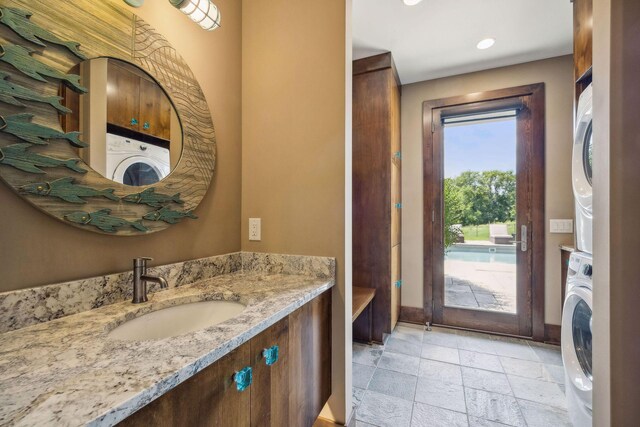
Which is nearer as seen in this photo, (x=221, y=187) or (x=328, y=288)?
(x=328, y=288)

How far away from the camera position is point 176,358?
594 mm

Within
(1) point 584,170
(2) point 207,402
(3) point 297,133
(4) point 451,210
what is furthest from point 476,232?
(2) point 207,402

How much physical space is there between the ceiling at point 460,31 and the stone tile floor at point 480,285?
198 centimetres

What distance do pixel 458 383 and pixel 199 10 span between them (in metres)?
2.66

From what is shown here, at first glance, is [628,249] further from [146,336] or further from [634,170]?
[146,336]

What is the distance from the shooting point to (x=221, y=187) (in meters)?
1.47

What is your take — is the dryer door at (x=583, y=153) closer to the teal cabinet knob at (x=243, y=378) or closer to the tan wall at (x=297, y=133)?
the tan wall at (x=297, y=133)

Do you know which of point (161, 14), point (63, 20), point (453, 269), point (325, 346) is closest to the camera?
point (63, 20)

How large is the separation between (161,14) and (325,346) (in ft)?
5.55

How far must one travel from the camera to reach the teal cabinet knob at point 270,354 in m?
0.87

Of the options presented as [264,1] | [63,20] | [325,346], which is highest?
[264,1]

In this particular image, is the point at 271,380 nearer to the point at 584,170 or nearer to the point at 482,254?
the point at 584,170

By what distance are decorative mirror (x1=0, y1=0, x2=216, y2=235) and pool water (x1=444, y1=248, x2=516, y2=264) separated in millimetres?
2528

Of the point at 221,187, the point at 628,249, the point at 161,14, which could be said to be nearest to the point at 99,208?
the point at 221,187
